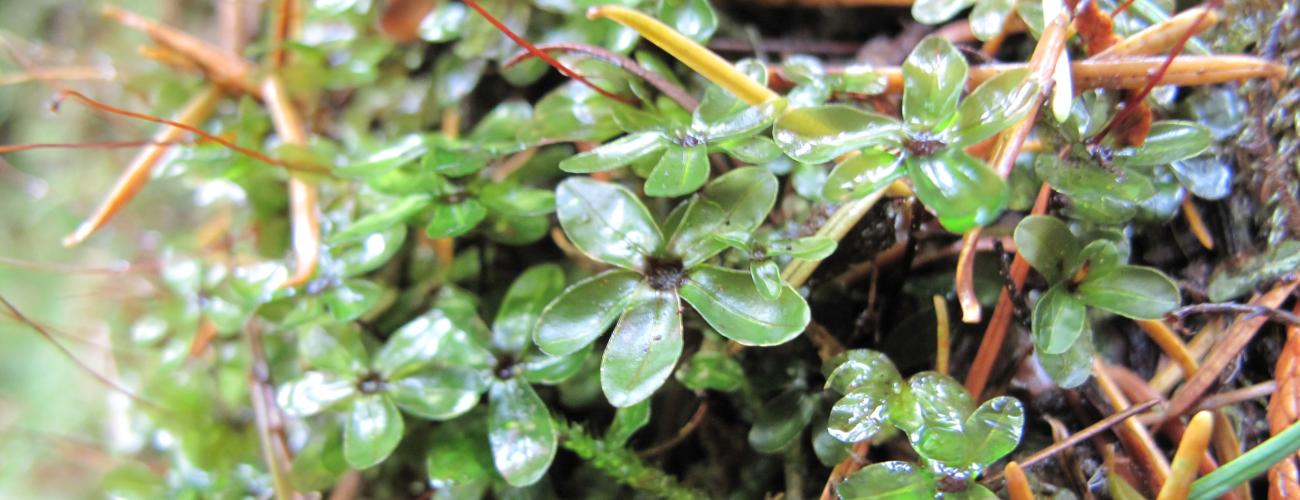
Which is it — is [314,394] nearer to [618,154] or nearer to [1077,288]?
[618,154]

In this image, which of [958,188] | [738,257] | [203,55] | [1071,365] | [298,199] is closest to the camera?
[958,188]

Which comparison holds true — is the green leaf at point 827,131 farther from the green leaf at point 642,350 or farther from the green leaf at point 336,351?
the green leaf at point 336,351

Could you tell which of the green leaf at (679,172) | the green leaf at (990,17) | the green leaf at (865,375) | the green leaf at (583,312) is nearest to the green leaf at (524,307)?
the green leaf at (583,312)

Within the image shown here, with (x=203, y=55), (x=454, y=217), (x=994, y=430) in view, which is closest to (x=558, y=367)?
(x=454, y=217)

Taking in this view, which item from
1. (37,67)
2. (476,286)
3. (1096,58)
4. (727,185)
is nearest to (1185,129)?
(1096,58)

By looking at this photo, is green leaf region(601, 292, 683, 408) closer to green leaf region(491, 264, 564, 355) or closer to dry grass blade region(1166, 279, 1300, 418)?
green leaf region(491, 264, 564, 355)

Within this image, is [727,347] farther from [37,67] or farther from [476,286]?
[37,67]
